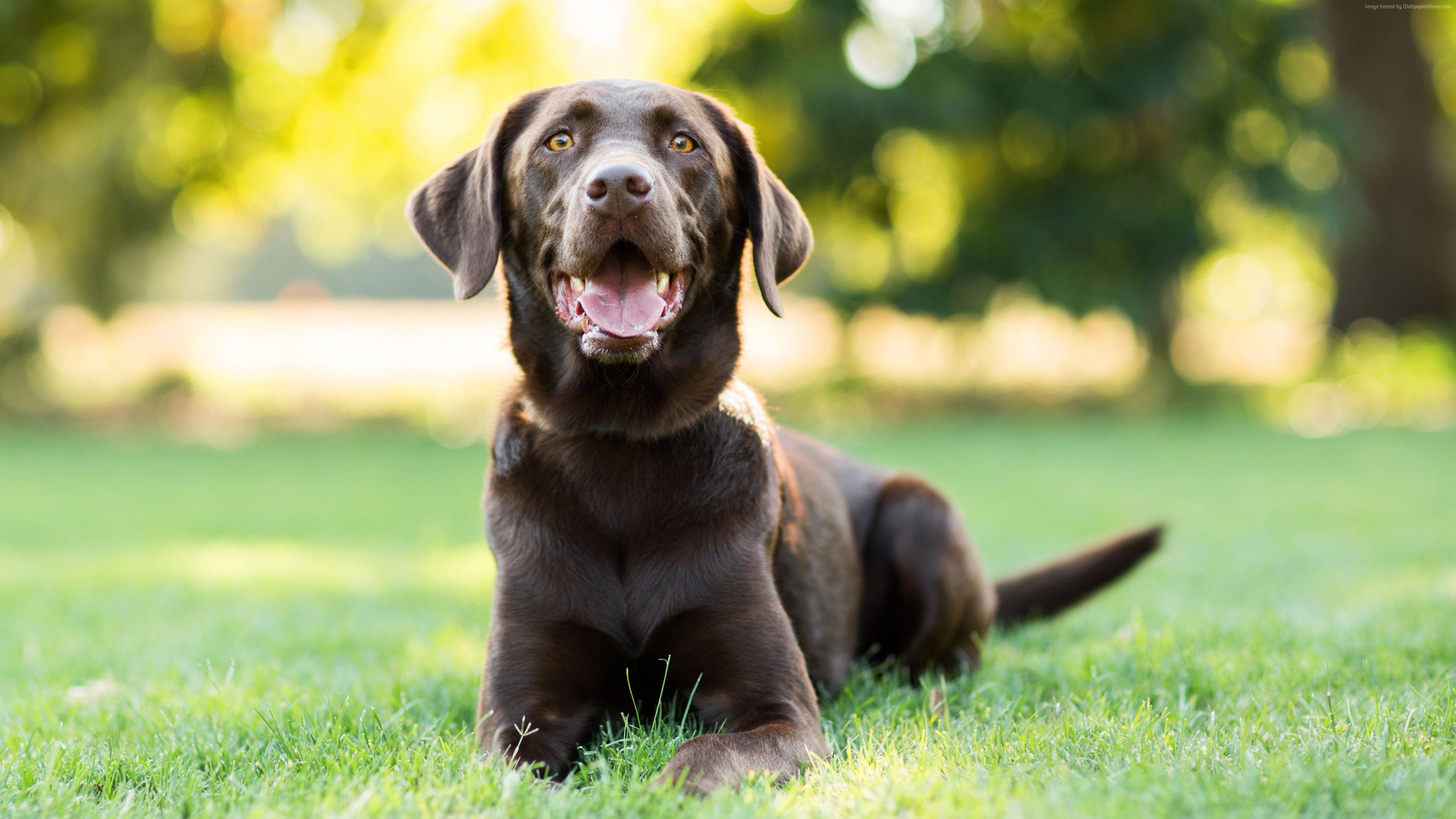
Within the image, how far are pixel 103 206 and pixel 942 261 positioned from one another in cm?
1000

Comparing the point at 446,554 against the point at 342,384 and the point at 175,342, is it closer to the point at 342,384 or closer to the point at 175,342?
the point at 175,342

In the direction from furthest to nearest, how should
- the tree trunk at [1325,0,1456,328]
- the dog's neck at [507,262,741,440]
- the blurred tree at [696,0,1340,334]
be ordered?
the tree trunk at [1325,0,1456,328] < the blurred tree at [696,0,1340,334] < the dog's neck at [507,262,741,440]

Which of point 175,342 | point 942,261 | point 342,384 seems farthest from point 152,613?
point 342,384

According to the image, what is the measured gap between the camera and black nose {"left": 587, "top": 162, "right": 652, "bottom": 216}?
268 cm

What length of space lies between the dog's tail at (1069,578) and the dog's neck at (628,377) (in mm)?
1607

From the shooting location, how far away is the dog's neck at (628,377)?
2934mm

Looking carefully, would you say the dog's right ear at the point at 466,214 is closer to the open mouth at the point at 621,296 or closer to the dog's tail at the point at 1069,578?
the open mouth at the point at 621,296

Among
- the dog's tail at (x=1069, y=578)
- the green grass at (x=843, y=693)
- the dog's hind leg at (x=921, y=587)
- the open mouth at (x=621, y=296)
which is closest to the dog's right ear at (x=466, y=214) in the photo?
the open mouth at (x=621, y=296)

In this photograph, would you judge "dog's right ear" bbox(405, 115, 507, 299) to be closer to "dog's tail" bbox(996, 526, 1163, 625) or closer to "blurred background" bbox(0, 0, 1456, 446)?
"dog's tail" bbox(996, 526, 1163, 625)

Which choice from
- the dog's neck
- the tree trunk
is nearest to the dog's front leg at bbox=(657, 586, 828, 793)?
the dog's neck

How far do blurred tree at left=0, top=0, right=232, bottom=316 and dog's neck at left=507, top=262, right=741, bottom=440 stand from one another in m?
12.8

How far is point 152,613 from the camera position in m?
4.87

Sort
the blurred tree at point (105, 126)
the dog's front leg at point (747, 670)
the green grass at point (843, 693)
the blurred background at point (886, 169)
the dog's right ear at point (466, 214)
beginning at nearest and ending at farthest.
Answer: the green grass at point (843, 693), the dog's front leg at point (747, 670), the dog's right ear at point (466, 214), the blurred background at point (886, 169), the blurred tree at point (105, 126)

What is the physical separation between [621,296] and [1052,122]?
12070mm
